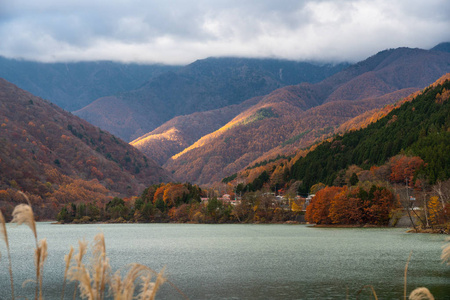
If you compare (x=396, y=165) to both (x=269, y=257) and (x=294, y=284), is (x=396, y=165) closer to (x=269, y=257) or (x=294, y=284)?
(x=269, y=257)

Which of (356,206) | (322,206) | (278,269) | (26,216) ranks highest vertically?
(26,216)

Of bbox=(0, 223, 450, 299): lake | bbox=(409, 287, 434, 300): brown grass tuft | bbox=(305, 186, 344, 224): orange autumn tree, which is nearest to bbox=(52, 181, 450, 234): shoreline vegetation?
bbox=(305, 186, 344, 224): orange autumn tree

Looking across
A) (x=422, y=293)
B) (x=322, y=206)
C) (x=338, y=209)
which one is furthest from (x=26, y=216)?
(x=322, y=206)

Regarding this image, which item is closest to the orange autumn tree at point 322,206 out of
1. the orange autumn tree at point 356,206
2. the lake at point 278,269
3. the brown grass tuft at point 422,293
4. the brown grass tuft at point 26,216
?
the orange autumn tree at point 356,206

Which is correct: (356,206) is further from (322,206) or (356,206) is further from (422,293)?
(422,293)

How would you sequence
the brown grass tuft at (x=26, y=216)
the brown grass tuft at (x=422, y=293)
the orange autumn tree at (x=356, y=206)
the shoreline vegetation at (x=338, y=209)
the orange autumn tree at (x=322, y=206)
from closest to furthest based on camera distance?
the brown grass tuft at (x=422, y=293)
the brown grass tuft at (x=26, y=216)
the shoreline vegetation at (x=338, y=209)
the orange autumn tree at (x=356, y=206)
the orange autumn tree at (x=322, y=206)

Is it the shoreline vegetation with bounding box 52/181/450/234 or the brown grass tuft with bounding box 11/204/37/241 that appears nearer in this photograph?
the brown grass tuft with bounding box 11/204/37/241

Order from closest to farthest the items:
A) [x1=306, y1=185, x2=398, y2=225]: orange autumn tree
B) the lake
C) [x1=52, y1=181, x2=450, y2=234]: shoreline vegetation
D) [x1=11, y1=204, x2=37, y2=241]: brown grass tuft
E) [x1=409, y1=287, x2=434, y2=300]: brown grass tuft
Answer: [x1=409, y1=287, x2=434, y2=300]: brown grass tuft
[x1=11, y1=204, x2=37, y2=241]: brown grass tuft
the lake
[x1=52, y1=181, x2=450, y2=234]: shoreline vegetation
[x1=306, y1=185, x2=398, y2=225]: orange autumn tree

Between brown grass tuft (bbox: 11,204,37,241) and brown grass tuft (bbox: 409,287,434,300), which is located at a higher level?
brown grass tuft (bbox: 11,204,37,241)

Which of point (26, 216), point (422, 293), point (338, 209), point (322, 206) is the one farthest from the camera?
point (322, 206)

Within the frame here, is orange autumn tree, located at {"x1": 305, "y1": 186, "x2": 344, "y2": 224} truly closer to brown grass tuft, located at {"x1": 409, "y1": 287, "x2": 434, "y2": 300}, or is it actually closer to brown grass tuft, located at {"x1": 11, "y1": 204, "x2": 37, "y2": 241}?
brown grass tuft, located at {"x1": 409, "y1": 287, "x2": 434, "y2": 300}

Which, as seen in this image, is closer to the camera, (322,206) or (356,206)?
(356,206)

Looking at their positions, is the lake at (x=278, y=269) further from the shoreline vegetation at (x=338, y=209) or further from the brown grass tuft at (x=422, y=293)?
the shoreline vegetation at (x=338, y=209)

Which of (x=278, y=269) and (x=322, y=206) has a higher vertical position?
(x=322, y=206)
